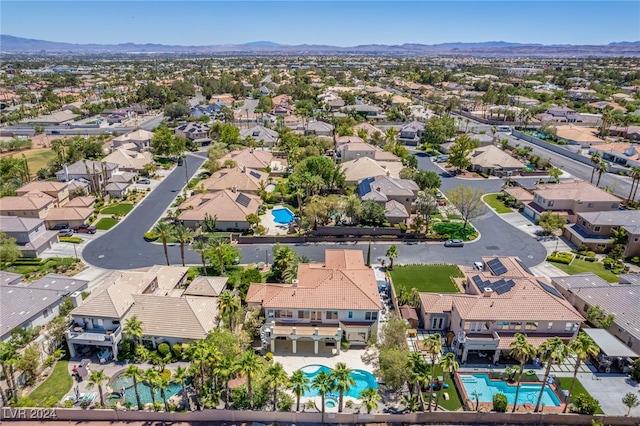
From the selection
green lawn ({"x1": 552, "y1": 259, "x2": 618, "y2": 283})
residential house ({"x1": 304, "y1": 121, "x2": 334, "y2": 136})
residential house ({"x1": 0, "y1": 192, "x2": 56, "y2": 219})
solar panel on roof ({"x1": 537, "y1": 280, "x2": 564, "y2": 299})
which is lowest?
green lawn ({"x1": 552, "y1": 259, "x2": 618, "y2": 283})

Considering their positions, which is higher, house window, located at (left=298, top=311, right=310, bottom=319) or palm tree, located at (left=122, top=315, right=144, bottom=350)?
palm tree, located at (left=122, top=315, right=144, bottom=350)

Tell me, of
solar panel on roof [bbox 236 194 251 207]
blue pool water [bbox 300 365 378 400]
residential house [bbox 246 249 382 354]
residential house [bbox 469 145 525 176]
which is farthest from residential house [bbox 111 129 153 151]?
blue pool water [bbox 300 365 378 400]

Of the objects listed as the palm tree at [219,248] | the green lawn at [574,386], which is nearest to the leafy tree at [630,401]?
the green lawn at [574,386]

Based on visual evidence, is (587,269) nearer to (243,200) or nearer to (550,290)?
(550,290)

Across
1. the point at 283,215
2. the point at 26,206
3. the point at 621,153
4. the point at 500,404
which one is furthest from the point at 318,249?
the point at 621,153

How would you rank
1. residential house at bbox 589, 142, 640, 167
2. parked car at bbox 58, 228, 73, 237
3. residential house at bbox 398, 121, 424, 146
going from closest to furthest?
parked car at bbox 58, 228, 73, 237
residential house at bbox 589, 142, 640, 167
residential house at bbox 398, 121, 424, 146

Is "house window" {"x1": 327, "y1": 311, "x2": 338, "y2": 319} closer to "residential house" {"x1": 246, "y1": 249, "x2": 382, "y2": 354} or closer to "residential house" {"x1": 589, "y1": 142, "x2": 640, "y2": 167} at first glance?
"residential house" {"x1": 246, "y1": 249, "x2": 382, "y2": 354}

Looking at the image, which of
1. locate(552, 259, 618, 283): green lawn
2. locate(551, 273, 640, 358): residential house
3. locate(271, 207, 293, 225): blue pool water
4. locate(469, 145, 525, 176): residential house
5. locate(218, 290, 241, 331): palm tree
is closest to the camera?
locate(218, 290, 241, 331): palm tree
